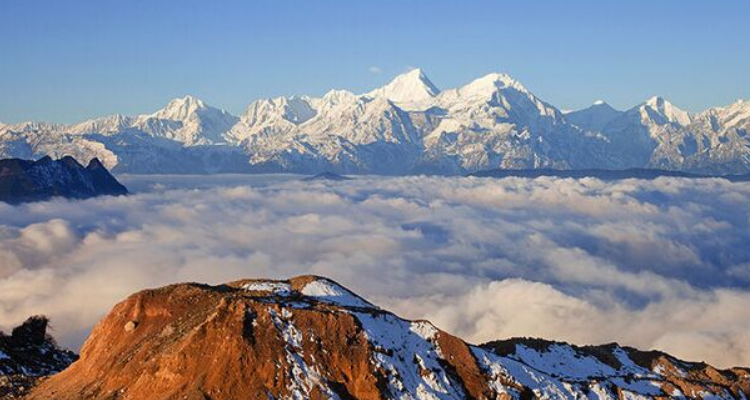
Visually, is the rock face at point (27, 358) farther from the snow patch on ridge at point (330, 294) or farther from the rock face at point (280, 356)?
the snow patch on ridge at point (330, 294)

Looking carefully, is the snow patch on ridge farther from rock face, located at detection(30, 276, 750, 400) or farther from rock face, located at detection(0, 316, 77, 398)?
rock face, located at detection(0, 316, 77, 398)

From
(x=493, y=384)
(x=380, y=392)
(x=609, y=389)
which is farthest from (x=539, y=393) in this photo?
(x=380, y=392)

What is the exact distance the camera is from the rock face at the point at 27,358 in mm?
101438

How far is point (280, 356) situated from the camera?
92125 millimetres

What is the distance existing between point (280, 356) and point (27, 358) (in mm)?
47232

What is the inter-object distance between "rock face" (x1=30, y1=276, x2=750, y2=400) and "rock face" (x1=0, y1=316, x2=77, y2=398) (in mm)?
4919

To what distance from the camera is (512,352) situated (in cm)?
12938

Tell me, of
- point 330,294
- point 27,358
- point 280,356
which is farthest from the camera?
point 27,358

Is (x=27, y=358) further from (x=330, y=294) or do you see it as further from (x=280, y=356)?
(x=280, y=356)

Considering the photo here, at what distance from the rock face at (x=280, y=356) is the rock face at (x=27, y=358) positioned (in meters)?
4.92

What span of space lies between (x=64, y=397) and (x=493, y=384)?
4844cm

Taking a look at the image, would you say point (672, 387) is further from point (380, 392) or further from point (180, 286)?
point (180, 286)

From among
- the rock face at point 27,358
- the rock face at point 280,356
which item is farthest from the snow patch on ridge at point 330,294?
the rock face at point 27,358

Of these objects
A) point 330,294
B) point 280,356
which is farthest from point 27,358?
point 280,356
